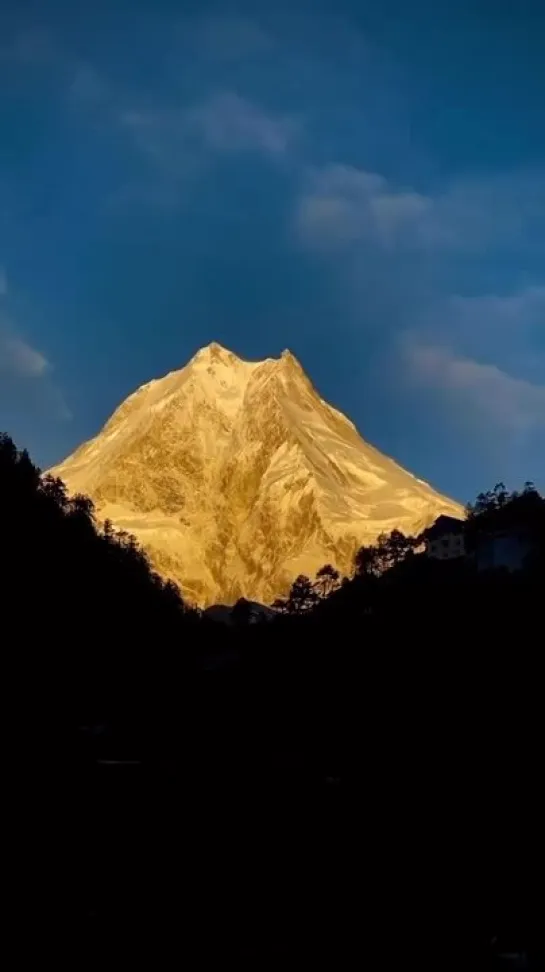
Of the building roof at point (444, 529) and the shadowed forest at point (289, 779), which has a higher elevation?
the building roof at point (444, 529)

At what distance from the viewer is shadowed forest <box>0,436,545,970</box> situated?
1911cm

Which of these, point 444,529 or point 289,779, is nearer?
point 289,779

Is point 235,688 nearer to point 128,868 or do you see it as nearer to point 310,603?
point 128,868

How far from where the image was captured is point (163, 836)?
21266mm

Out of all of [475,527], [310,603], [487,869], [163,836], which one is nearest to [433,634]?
[487,869]

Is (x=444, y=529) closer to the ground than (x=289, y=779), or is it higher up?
higher up

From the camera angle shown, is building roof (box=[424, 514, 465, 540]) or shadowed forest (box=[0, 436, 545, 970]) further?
building roof (box=[424, 514, 465, 540])

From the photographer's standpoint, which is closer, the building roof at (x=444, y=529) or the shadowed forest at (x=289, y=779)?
the shadowed forest at (x=289, y=779)

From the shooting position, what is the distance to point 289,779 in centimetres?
2591

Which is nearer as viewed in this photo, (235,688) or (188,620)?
(235,688)

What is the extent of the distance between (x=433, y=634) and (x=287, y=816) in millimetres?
30521

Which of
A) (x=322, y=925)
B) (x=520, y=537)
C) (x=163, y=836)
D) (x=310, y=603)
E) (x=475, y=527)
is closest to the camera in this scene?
(x=322, y=925)

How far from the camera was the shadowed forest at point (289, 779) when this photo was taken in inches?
752

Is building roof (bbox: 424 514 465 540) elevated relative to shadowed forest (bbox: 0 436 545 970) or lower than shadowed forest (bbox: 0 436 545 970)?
elevated
